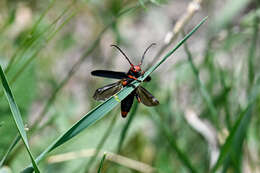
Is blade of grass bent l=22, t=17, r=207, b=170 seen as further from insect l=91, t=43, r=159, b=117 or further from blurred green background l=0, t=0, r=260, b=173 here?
blurred green background l=0, t=0, r=260, b=173

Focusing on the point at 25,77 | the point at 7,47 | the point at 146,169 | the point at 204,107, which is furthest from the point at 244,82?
the point at 7,47

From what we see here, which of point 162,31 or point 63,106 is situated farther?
point 162,31

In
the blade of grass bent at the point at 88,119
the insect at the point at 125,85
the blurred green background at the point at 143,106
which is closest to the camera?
the blade of grass bent at the point at 88,119

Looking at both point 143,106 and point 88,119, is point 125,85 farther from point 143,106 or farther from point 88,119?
point 143,106

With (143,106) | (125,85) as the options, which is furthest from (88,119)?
(143,106)

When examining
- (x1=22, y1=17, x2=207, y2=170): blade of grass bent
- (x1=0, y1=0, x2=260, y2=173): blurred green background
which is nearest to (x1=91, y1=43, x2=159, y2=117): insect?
(x1=22, y1=17, x2=207, y2=170): blade of grass bent

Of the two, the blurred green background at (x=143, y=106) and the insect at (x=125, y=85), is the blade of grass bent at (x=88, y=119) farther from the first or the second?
the blurred green background at (x=143, y=106)

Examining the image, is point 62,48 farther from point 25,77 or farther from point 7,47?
point 25,77

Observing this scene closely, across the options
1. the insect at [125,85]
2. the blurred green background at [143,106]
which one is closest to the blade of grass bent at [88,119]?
the insect at [125,85]

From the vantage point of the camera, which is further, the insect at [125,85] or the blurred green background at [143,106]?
the blurred green background at [143,106]

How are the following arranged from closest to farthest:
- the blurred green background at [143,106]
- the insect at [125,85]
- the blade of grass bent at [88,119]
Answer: the blade of grass bent at [88,119]
the insect at [125,85]
the blurred green background at [143,106]
